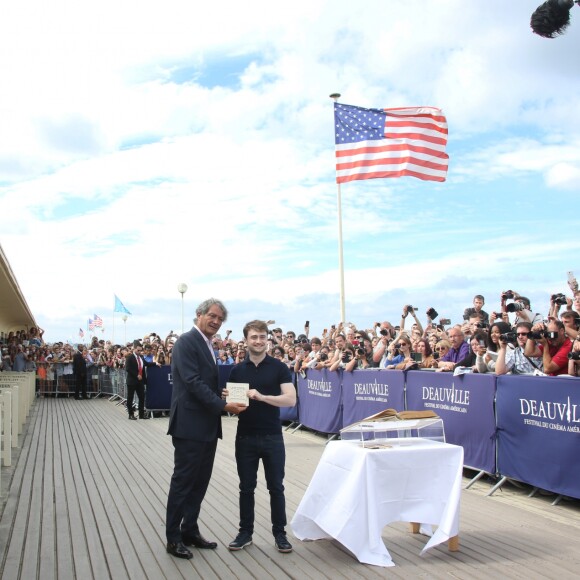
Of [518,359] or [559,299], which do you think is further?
[559,299]

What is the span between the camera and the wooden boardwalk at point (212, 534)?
16.9ft

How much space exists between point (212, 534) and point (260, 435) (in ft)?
3.96

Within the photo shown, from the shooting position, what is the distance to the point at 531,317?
32.0 feet

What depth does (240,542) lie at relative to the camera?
18.6 ft

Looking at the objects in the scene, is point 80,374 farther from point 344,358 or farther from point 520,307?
point 520,307

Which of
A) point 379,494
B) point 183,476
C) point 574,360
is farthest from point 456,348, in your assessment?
point 183,476

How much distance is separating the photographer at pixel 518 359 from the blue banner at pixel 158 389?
11421mm

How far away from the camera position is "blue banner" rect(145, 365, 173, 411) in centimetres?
1827

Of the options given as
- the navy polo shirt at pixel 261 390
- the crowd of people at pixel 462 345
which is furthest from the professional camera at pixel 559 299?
the navy polo shirt at pixel 261 390

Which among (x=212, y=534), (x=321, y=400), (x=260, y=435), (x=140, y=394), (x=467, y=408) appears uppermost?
(x=260, y=435)

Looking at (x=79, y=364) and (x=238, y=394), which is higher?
(x=238, y=394)

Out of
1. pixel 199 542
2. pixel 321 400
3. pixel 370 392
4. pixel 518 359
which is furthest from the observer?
pixel 321 400

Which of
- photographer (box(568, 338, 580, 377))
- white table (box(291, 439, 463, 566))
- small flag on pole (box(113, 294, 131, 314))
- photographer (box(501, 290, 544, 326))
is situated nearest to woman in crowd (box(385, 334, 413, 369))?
photographer (box(501, 290, 544, 326))

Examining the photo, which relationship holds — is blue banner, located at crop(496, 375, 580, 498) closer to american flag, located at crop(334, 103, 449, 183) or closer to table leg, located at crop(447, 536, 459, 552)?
table leg, located at crop(447, 536, 459, 552)
